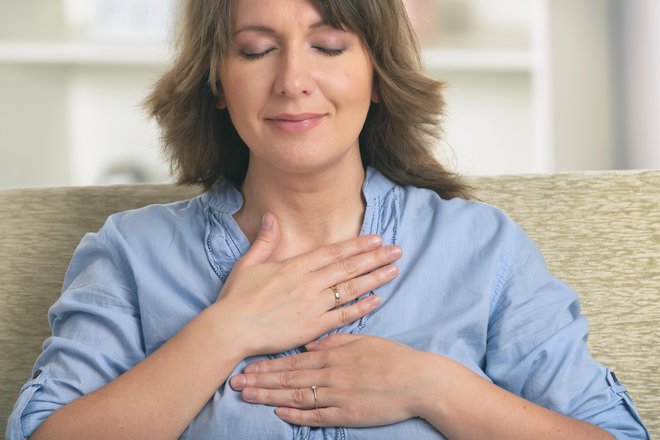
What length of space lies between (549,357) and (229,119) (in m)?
0.64

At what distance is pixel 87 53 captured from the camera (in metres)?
3.45

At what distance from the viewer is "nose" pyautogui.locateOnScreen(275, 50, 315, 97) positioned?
4.59 feet

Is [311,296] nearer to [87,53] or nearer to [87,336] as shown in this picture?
[87,336]

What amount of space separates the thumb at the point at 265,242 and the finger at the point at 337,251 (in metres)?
0.06

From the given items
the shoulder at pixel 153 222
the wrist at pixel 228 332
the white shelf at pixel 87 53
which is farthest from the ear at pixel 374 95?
the white shelf at pixel 87 53

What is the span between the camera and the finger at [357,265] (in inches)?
57.8

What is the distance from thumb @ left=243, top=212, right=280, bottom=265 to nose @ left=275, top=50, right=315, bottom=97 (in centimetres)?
22

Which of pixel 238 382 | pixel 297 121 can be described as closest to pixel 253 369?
pixel 238 382

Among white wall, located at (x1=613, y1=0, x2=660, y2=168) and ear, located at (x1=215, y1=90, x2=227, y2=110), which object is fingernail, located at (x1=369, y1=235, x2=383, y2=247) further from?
white wall, located at (x1=613, y1=0, x2=660, y2=168)

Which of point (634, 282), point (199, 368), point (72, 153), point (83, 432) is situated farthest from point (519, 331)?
point (72, 153)

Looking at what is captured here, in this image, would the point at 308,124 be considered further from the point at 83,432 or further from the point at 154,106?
the point at 83,432

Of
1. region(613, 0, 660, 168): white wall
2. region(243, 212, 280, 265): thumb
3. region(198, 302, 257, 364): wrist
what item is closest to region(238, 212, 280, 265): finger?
region(243, 212, 280, 265): thumb

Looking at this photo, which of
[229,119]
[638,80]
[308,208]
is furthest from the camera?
[638,80]

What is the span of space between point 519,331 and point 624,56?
211cm
